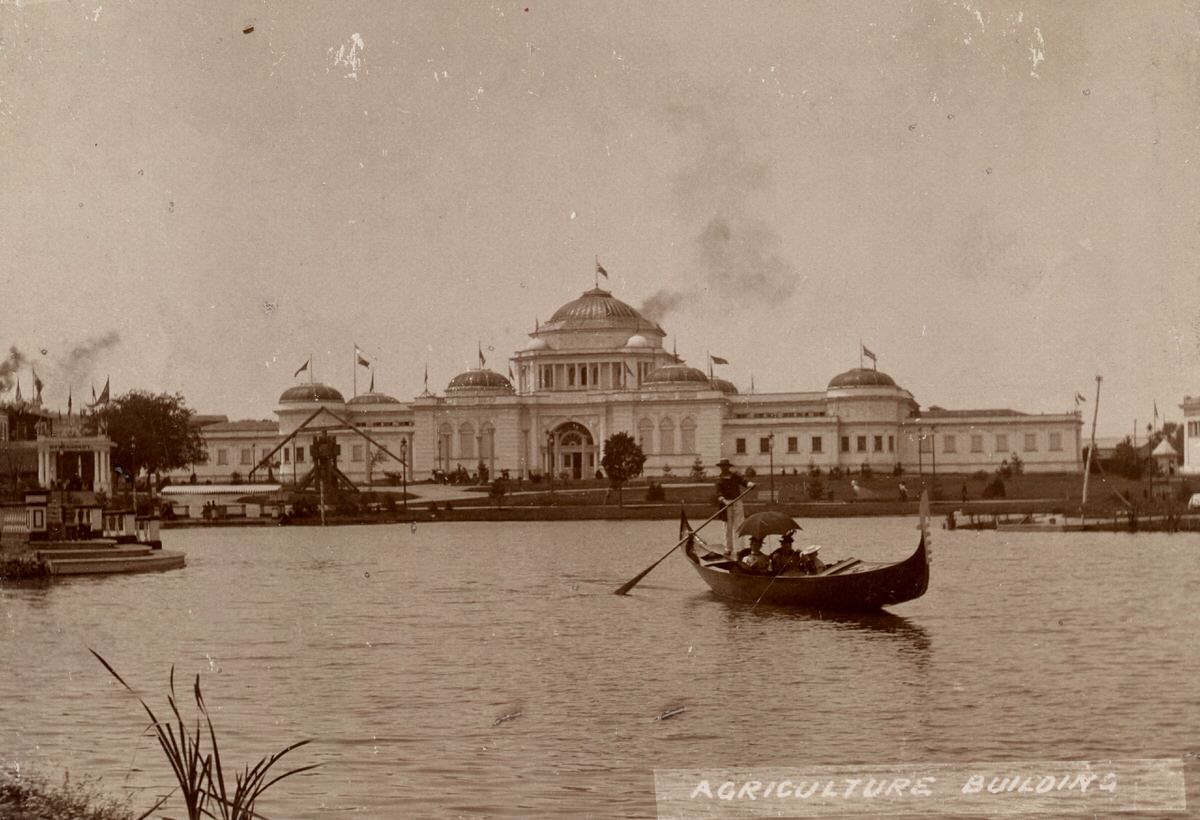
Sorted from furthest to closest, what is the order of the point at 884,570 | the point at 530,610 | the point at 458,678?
1. the point at 530,610
2. the point at 884,570
3. the point at 458,678

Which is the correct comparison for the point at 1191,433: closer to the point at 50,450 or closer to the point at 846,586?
the point at 50,450

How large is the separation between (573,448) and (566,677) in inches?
3478

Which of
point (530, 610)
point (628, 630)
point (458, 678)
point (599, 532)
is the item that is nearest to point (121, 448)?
point (599, 532)

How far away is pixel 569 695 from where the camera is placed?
2323 centimetres

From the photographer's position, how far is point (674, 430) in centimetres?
10862

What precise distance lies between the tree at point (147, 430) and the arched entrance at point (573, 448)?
44920 millimetres

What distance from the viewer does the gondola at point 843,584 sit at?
30594 millimetres

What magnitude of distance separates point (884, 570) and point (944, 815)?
14861 mm

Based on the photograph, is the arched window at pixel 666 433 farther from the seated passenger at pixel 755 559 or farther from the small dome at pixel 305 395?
→ the seated passenger at pixel 755 559

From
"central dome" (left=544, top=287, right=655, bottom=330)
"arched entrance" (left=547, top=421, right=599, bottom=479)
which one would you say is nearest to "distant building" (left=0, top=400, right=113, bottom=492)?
"arched entrance" (left=547, top=421, right=599, bottom=479)

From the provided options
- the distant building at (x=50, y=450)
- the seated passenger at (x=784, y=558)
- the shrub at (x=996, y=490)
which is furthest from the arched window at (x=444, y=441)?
the seated passenger at (x=784, y=558)

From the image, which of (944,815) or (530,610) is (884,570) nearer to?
(530,610)
